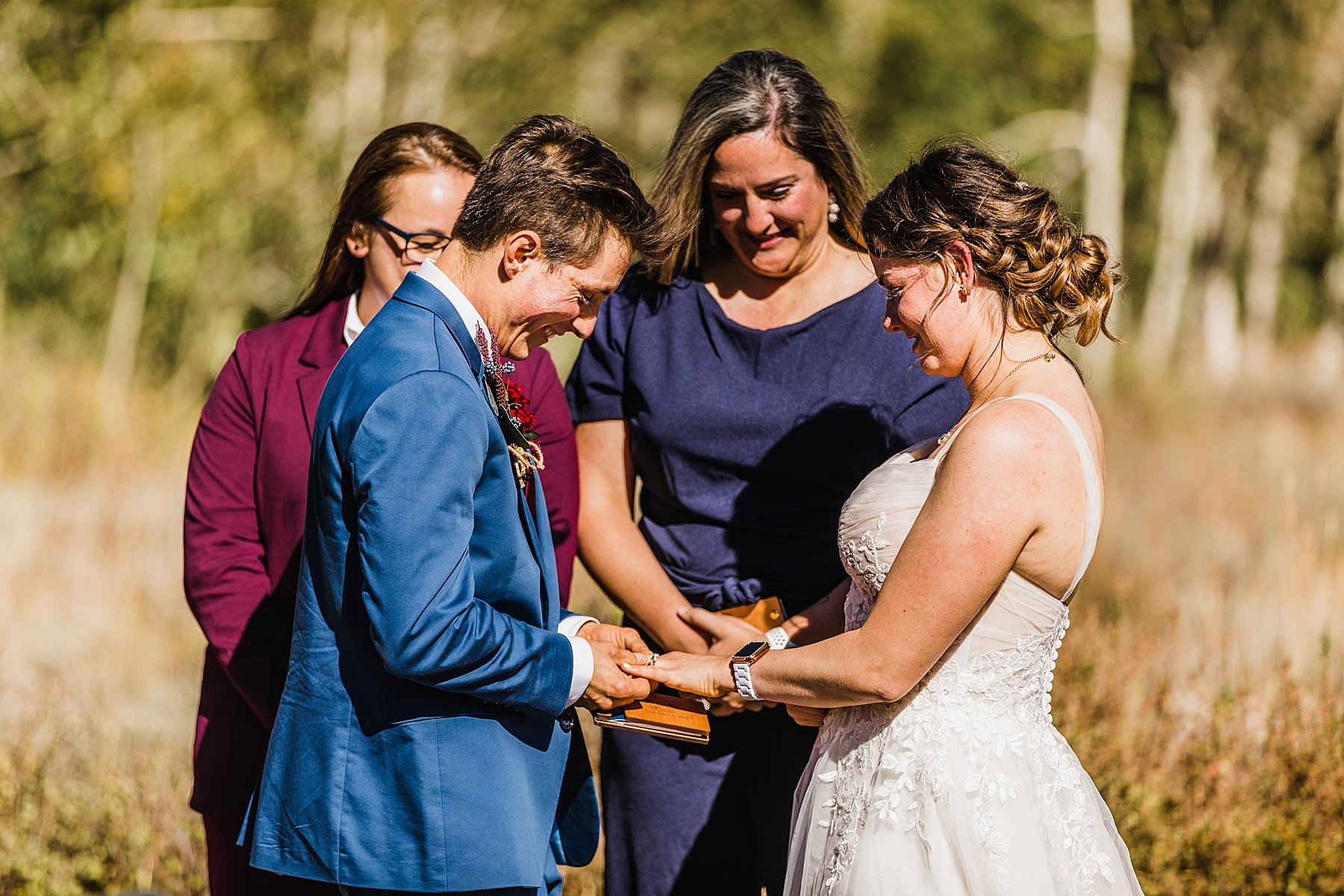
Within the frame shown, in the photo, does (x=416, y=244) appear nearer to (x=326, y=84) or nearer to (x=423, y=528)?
(x=423, y=528)

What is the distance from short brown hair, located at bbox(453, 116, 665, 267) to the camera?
7.47ft

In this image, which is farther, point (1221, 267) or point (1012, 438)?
point (1221, 267)

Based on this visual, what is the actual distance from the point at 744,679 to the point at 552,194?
114 cm

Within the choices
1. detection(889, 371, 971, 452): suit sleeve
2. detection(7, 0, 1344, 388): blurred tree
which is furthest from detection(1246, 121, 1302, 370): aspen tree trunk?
detection(889, 371, 971, 452): suit sleeve

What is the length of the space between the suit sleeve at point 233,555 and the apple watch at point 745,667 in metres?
1.03

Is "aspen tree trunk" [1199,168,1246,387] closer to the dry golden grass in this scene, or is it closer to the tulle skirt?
the dry golden grass

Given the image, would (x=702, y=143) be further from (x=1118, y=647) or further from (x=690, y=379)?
(x=1118, y=647)

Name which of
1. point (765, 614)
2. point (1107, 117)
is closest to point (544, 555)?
point (765, 614)

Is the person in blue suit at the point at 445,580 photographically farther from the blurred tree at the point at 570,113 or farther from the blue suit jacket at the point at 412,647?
the blurred tree at the point at 570,113

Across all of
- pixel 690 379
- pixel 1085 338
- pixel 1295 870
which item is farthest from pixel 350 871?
pixel 1295 870

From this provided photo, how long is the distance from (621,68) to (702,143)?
46.7 feet

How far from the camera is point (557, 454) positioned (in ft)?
10.4

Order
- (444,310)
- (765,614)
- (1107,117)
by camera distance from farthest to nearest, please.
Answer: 1. (1107,117)
2. (765,614)
3. (444,310)

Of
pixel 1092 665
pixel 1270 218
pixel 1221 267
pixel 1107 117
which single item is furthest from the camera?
pixel 1221 267
